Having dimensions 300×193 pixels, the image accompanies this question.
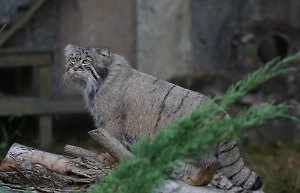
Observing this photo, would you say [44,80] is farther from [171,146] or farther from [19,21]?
[171,146]

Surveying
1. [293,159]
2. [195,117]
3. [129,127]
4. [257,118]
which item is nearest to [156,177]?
[195,117]

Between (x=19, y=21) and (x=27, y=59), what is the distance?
0.56 m

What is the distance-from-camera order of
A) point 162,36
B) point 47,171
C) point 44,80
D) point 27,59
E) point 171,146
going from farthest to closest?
point 162,36, point 44,80, point 27,59, point 47,171, point 171,146

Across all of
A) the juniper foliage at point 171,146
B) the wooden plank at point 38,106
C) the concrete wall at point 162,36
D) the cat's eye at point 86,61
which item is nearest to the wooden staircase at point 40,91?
the wooden plank at point 38,106

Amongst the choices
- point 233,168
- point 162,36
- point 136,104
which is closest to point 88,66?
point 136,104

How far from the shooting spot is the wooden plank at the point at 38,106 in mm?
7109

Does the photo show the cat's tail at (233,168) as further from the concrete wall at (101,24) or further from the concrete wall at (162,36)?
the concrete wall at (101,24)

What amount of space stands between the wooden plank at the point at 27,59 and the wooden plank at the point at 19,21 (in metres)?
0.28

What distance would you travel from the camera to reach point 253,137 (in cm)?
764

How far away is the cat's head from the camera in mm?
4453

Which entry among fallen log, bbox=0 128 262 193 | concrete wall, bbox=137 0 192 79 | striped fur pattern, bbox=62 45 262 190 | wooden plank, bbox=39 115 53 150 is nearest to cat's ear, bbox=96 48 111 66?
striped fur pattern, bbox=62 45 262 190

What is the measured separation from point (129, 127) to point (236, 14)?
4391 mm

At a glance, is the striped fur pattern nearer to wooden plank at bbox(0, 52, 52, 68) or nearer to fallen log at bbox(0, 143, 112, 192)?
fallen log at bbox(0, 143, 112, 192)

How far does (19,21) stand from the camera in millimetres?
7367
